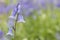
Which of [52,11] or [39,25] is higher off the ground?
[52,11]

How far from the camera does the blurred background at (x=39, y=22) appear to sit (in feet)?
3.54

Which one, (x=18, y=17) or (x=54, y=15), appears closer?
(x=18, y=17)

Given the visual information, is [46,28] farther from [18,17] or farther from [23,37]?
[18,17]

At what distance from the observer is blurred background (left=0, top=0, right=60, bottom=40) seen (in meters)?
1.08

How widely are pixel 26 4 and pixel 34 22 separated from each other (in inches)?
6.6

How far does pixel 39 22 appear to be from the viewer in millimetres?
1107

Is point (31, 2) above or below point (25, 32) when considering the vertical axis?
above

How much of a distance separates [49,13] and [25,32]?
0.82 feet

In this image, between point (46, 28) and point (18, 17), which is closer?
point (18, 17)

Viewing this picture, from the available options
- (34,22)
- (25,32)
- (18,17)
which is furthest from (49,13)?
(18,17)

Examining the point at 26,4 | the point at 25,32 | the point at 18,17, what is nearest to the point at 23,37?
the point at 25,32

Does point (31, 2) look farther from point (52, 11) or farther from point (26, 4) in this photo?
point (52, 11)

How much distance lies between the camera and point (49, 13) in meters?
1.12

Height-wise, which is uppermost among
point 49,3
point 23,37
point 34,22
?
point 49,3
